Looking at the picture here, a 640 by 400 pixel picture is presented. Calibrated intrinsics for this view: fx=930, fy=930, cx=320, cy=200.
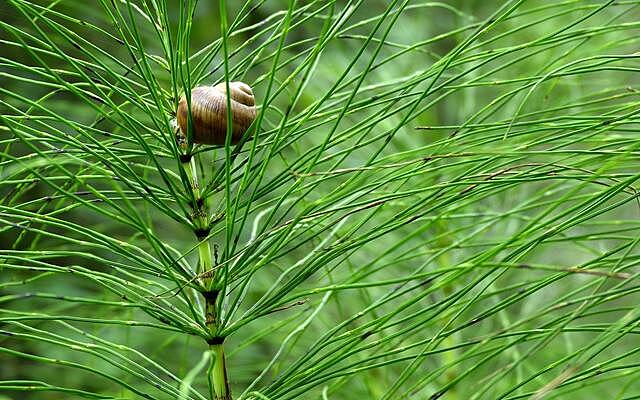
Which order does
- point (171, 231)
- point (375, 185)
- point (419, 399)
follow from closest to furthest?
point (375, 185), point (419, 399), point (171, 231)

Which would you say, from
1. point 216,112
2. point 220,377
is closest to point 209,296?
point 220,377

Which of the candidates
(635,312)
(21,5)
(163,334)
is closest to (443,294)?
(163,334)

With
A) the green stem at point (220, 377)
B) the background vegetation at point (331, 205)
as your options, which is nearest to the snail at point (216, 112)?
the background vegetation at point (331, 205)

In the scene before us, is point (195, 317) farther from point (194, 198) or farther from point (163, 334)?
point (163, 334)

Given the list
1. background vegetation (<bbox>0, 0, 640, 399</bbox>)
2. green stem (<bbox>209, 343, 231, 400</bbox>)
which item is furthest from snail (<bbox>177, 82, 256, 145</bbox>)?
green stem (<bbox>209, 343, 231, 400</bbox>)

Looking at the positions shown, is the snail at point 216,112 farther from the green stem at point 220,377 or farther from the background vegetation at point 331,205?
the green stem at point 220,377

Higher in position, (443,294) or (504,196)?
(504,196)
